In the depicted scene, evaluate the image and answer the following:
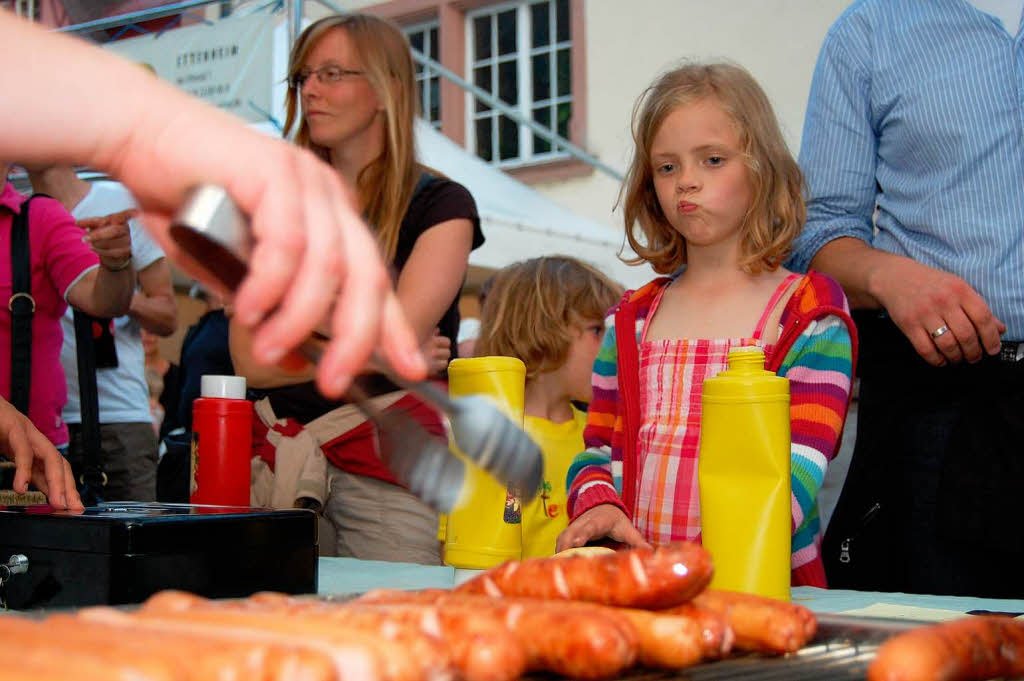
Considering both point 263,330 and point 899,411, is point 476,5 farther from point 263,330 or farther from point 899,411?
point 263,330

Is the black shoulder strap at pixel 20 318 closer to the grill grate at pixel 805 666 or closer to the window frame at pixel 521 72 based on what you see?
the grill grate at pixel 805 666

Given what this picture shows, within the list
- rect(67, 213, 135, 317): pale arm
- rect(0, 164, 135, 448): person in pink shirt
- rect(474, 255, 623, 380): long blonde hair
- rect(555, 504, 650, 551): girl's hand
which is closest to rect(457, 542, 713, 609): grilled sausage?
rect(555, 504, 650, 551): girl's hand

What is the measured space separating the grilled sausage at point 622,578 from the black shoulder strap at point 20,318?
2.23 meters

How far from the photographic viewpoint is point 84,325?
324 cm

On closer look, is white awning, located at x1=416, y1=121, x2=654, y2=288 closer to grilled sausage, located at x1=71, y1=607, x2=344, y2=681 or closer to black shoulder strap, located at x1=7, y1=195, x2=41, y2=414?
black shoulder strap, located at x1=7, y1=195, x2=41, y2=414

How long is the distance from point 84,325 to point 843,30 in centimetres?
230

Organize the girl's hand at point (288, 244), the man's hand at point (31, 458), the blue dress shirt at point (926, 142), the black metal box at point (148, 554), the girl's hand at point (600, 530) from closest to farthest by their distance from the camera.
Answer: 1. the girl's hand at point (288, 244)
2. the black metal box at point (148, 554)
3. the man's hand at point (31, 458)
4. the girl's hand at point (600, 530)
5. the blue dress shirt at point (926, 142)

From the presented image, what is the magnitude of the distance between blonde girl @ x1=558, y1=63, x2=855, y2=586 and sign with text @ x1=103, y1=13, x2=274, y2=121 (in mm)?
2191

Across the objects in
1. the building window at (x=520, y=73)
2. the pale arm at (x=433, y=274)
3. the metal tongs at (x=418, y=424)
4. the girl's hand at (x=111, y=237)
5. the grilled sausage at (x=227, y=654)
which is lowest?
the grilled sausage at (x=227, y=654)

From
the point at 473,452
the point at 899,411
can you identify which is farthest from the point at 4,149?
the point at 899,411

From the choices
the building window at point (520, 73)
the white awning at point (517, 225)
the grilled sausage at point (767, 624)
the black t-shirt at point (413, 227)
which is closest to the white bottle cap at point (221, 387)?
the black t-shirt at point (413, 227)

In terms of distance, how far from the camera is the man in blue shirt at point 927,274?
227 cm

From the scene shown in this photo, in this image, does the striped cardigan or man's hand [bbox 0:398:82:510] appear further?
the striped cardigan

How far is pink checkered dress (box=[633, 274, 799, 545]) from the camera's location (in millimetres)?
2336
